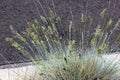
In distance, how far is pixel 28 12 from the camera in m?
6.83

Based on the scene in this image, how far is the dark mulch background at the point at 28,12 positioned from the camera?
6320 millimetres

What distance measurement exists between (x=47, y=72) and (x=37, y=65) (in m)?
0.21

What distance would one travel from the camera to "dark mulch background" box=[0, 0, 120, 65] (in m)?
6.32

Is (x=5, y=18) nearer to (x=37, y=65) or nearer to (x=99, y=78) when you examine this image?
(x=37, y=65)

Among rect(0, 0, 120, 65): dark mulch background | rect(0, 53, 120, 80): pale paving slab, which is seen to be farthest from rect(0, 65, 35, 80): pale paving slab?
rect(0, 0, 120, 65): dark mulch background

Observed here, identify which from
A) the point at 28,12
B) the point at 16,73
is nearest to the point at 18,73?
the point at 16,73

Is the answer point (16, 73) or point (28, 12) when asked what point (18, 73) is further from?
point (28, 12)

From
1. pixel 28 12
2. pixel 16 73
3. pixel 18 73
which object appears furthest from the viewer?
pixel 28 12

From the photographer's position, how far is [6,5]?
6.70 m

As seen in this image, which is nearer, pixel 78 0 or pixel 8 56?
pixel 8 56

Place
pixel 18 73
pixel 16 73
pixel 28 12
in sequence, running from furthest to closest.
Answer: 1. pixel 28 12
2. pixel 18 73
3. pixel 16 73

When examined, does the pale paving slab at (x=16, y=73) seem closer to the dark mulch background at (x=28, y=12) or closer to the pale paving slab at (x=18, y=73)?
the pale paving slab at (x=18, y=73)

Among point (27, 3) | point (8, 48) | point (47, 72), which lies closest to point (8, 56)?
point (8, 48)

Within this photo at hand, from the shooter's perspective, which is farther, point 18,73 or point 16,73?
point 18,73
